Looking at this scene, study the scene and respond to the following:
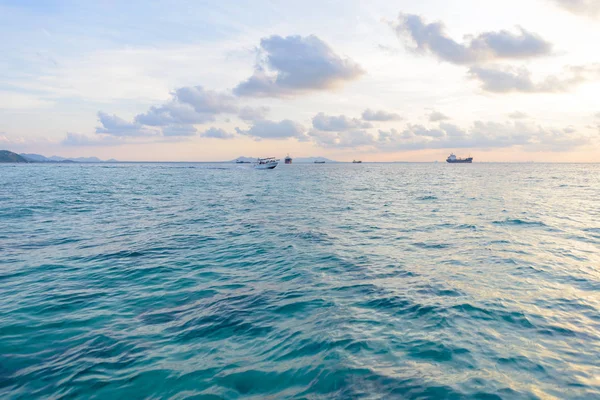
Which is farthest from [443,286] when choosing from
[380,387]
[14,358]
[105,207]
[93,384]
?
[105,207]

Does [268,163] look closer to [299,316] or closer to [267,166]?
[267,166]

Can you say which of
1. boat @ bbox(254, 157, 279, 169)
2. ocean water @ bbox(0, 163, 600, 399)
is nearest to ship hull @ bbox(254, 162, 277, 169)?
boat @ bbox(254, 157, 279, 169)

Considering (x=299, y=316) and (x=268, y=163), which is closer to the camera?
(x=299, y=316)

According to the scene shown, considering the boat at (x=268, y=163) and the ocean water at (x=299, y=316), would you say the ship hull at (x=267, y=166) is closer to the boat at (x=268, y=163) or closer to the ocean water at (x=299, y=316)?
the boat at (x=268, y=163)

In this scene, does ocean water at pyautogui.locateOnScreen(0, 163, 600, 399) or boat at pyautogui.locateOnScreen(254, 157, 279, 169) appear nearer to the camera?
ocean water at pyautogui.locateOnScreen(0, 163, 600, 399)

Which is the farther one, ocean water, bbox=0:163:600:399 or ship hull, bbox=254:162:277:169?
ship hull, bbox=254:162:277:169

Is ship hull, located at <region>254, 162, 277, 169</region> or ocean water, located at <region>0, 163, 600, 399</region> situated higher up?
ship hull, located at <region>254, 162, 277, 169</region>

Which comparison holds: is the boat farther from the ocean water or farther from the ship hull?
the ocean water

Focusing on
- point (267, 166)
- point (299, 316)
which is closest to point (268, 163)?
point (267, 166)

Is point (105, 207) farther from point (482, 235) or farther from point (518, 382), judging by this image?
point (518, 382)

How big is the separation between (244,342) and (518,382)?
6.51 metres

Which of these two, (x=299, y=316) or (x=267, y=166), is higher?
(x=267, y=166)

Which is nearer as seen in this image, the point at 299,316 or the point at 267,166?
the point at 299,316

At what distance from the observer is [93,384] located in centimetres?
725
